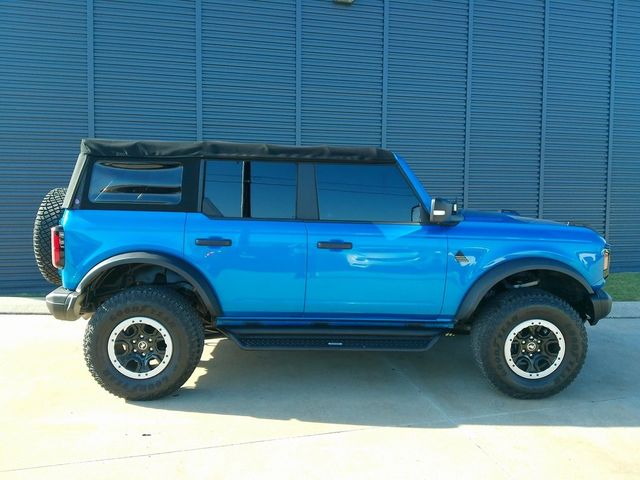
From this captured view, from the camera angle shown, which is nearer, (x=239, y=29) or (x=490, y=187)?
(x=239, y=29)

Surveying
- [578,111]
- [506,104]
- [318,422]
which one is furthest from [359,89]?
[318,422]

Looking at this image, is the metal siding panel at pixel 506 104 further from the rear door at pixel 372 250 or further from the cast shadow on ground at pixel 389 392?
the rear door at pixel 372 250

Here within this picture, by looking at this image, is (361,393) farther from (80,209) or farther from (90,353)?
(80,209)

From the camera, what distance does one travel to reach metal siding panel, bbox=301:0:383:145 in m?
8.43

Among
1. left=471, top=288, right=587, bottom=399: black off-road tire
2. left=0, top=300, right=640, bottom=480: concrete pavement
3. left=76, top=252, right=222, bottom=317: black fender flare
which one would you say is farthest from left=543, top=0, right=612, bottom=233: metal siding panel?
left=76, top=252, right=222, bottom=317: black fender flare

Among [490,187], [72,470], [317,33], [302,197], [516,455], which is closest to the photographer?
[72,470]

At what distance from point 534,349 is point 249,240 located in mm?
2503

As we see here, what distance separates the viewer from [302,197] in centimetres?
408

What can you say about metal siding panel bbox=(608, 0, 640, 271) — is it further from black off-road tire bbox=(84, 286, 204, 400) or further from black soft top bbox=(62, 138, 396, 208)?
black off-road tire bbox=(84, 286, 204, 400)

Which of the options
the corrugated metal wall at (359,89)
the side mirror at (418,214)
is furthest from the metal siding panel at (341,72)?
the side mirror at (418,214)

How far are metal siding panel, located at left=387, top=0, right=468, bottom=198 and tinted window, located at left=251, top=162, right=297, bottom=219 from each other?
5.06 metres

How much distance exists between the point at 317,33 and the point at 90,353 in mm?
6637

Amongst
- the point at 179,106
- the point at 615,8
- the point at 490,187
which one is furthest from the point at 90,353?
the point at 615,8

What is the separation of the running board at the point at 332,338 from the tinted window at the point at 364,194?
946mm
